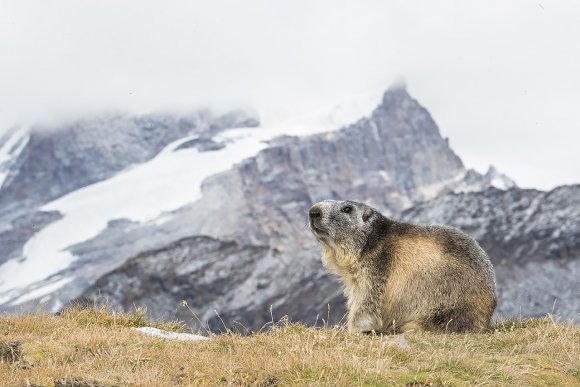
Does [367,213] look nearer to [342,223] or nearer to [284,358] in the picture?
[342,223]

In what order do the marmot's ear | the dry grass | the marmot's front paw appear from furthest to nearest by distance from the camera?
the marmot's ear < the marmot's front paw < the dry grass

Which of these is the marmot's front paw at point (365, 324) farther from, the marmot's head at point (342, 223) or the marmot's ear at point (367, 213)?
the marmot's ear at point (367, 213)

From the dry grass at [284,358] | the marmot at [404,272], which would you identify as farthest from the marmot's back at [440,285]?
the dry grass at [284,358]

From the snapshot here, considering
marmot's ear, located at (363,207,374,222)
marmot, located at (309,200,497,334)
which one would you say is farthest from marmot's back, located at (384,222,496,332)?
marmot's ear, located at (363,207,374,222)

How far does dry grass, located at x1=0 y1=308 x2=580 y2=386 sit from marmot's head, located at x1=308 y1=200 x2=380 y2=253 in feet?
9.41

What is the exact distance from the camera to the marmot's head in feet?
55.3

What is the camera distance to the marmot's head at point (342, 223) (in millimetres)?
16859

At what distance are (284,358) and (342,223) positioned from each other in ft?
20.5

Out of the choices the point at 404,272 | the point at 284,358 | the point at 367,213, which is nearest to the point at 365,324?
the point at 404,272

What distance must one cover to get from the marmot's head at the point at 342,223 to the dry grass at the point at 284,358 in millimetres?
2869

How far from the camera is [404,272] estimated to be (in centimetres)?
1584

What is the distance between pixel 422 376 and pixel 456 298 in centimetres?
481

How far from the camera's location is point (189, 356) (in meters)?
11.7

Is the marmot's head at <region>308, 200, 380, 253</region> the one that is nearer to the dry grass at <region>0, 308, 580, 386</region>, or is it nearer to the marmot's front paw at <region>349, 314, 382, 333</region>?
the marmot's front paw at <region>349, 314, 382, 333</region>
